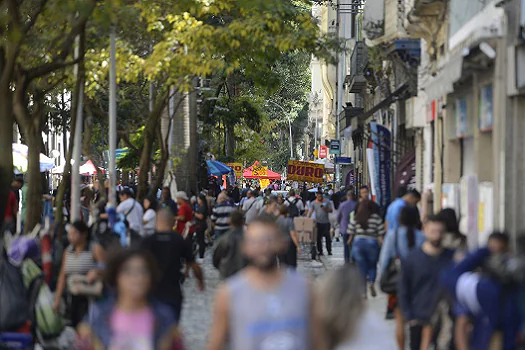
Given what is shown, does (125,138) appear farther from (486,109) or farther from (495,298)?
(495,298)

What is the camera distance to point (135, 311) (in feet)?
23.5

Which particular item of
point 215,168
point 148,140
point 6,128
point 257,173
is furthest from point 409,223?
point 257,173

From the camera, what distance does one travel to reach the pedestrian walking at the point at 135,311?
713cm

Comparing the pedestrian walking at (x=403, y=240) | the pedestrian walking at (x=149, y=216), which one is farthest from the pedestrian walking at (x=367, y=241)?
the pedestrian walking at (x=403, y=240)

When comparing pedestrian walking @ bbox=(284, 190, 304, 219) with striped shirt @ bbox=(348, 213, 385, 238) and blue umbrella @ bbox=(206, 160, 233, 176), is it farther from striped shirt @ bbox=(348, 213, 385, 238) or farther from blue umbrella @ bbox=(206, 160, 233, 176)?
striped shirt @ bbox=(348, 213, 385, 238)

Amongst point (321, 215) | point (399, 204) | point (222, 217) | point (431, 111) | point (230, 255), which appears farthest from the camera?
point (321, 215)

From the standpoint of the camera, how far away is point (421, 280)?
11281 mm

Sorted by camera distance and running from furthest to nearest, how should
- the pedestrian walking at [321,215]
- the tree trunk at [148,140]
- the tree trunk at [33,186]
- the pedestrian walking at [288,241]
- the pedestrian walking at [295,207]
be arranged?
the pedestrian walking at [295,207] → the pedestrian walking at [321,215] → the tree trunk at [148,140] → the pedestrian walking at [288,241] → the tree trunk at [33,186]

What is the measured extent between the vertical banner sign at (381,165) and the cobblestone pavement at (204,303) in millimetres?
1838

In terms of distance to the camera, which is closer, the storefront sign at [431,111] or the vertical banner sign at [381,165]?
the storefront sign at [431,111]

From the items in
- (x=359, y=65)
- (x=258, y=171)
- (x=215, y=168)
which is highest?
(x=359, y=65)

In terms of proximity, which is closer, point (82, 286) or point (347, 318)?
point (347, 318)

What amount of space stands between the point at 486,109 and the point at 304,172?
32964 mm

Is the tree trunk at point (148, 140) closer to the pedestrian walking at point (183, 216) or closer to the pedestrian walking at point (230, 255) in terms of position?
the pedestrian walking at point (183, 216)
